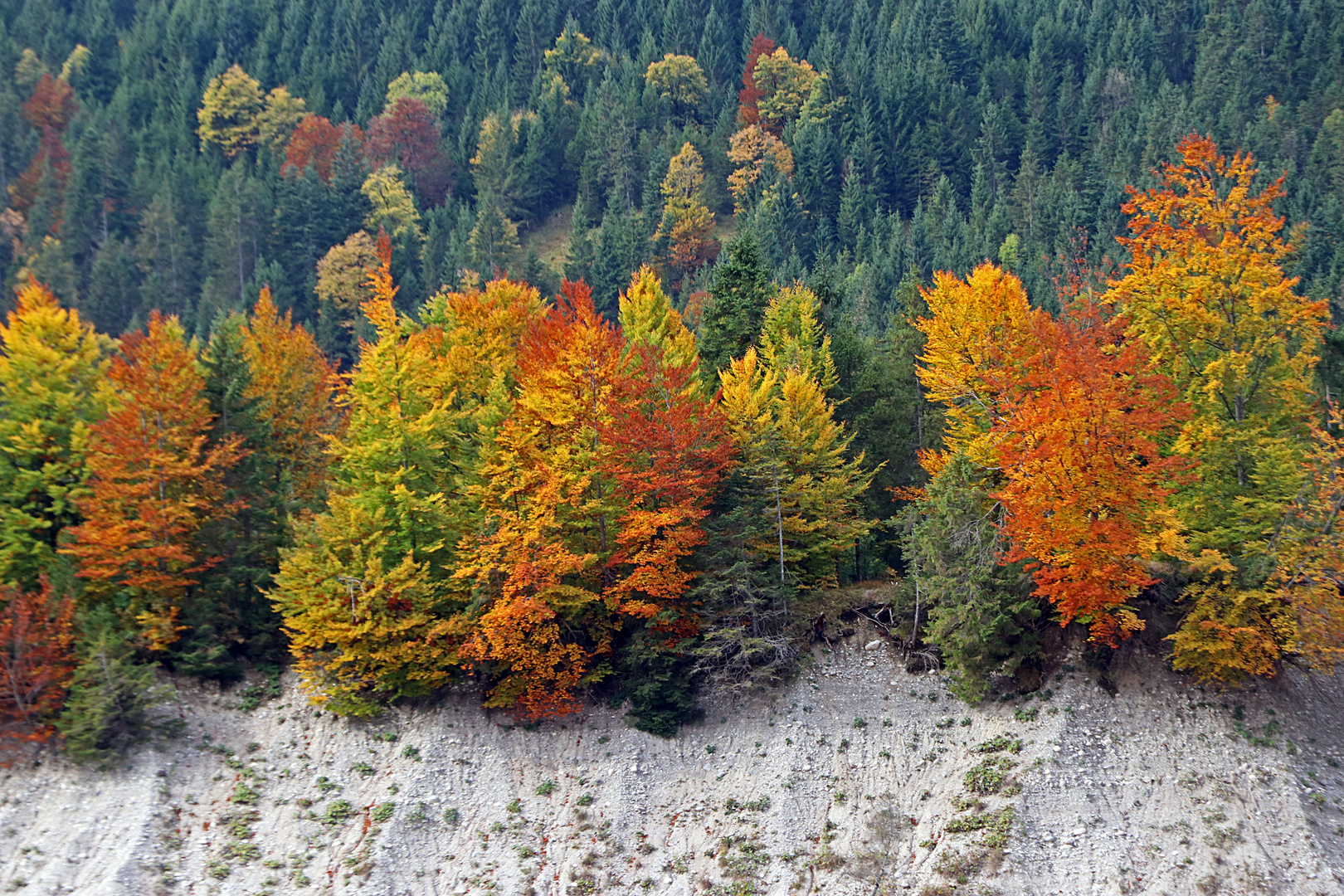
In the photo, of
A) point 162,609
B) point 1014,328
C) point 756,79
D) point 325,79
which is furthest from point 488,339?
point 325,79

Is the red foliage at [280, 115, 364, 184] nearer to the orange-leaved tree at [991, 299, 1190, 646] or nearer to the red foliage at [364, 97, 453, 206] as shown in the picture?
the red foliage at [364, 97, 453, 206]

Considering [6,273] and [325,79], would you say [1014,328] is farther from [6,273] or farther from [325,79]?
[325,79]

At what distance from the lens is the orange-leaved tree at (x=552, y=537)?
34844 millimetres

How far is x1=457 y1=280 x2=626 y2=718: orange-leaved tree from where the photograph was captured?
114 ft

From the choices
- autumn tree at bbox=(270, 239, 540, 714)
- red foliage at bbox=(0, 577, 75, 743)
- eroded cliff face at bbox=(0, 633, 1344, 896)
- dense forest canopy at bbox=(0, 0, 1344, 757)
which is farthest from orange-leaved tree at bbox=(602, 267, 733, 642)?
red foliage at bbox=(0, 577, 75, 743)

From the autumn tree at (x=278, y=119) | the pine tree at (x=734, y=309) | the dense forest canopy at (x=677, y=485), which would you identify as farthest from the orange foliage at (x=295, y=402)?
the autumn tree at (x=278, y=119)

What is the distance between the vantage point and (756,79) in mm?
114875

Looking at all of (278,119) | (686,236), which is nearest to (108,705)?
(686,236)

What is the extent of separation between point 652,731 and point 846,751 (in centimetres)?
608

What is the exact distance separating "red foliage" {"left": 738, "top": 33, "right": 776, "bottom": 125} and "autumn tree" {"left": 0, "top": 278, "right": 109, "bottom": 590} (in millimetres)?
85239

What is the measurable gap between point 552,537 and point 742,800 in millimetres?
10014

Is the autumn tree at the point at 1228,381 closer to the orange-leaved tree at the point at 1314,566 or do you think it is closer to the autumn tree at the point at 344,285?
the orange-leaved tree at the point at 1314,566

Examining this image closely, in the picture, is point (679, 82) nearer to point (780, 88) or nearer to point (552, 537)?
point (780, 88)

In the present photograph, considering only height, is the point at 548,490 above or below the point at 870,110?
above
